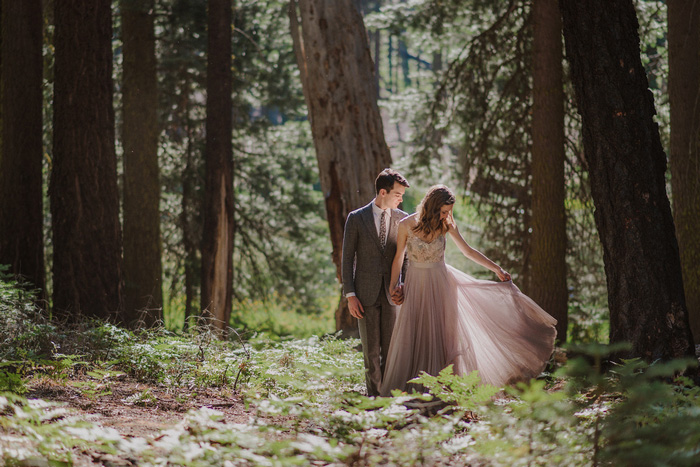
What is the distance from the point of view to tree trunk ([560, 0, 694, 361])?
5.78m

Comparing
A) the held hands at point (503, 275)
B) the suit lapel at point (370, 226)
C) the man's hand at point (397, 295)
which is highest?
the suit lapel at point (370, 226)

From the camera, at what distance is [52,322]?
6.86m

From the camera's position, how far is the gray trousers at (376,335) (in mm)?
6004

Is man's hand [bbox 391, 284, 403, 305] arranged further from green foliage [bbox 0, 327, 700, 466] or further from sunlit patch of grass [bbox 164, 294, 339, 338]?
sunlit patch of grass [bbox 164, 294, 339, 338]

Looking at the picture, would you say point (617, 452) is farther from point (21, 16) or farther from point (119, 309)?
point (21, 16)

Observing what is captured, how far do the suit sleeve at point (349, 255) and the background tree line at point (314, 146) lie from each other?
2.10 metres

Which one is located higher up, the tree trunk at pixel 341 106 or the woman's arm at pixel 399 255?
the tree trunk at pixel 341 106

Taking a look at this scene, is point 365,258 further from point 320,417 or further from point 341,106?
point 341,106

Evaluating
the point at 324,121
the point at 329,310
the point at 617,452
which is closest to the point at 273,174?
the point at 324,121

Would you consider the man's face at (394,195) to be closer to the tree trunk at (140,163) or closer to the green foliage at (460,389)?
the green foliage at (460,389)

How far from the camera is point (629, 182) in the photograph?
5.82 meters

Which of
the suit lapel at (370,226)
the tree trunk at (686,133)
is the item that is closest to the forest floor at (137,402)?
the suit lapel at (370,226)

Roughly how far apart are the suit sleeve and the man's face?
0.37 meters

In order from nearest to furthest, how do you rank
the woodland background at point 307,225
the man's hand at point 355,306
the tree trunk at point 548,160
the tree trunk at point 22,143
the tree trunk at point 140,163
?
1. the woodland background at point 307,225
2. the man's hand at point 355,306
3. the tree trunk at point 22,143
4. the tree trunk at point 548,160
5. the tree trunk at point 140,163
